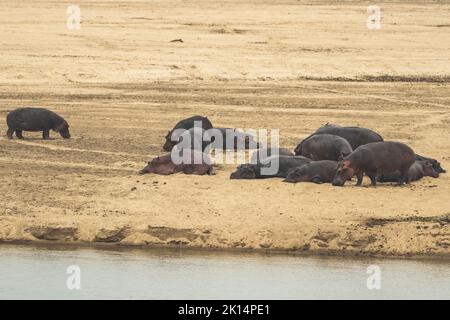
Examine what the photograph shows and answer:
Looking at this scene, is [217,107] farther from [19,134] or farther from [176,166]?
[176,166]

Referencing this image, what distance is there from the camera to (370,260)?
14445 mm

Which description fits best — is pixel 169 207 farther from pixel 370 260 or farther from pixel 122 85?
pixel 122 85

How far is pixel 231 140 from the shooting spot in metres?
20.3

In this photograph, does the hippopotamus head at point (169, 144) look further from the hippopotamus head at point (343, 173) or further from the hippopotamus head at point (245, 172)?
the hippopotamus head at point (343, 173)

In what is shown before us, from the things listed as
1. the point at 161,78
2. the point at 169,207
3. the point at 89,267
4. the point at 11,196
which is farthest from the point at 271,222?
the point at 161,78

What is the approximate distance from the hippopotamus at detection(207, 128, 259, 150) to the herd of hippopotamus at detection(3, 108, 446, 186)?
0.87 ft

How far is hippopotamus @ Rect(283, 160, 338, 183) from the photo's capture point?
16703mm

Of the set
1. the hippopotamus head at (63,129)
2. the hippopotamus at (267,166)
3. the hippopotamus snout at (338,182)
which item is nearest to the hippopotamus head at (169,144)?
the hippopotamus head at (63,129)

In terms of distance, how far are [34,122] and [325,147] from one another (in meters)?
5.04

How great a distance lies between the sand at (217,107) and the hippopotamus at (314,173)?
0.17 m

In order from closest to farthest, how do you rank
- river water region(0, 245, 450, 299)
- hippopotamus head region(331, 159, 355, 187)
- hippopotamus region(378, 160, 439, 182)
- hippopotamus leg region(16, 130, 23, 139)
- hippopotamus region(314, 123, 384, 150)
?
1. river water region(0, 245, 450, 299)
2. hippopotamus head region(331, 159, 355, 187)
3. hippopotamus region(378, 160, 439, 182)
4. hippopotamus region(314, 123, 384, 150)
5. hippopotamus leg region(16, 130, 23, 139)

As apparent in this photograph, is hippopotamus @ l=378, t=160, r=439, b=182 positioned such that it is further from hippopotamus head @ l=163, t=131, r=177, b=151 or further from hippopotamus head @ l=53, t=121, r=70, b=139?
hippopotamus head @ l=53, t=121, r=70, b=139

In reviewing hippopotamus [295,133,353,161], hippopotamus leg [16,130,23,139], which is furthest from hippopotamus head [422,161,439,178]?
hippopotamus leg [16,130,23,139]

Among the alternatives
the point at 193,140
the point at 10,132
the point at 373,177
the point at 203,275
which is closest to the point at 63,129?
the point at 10,132
